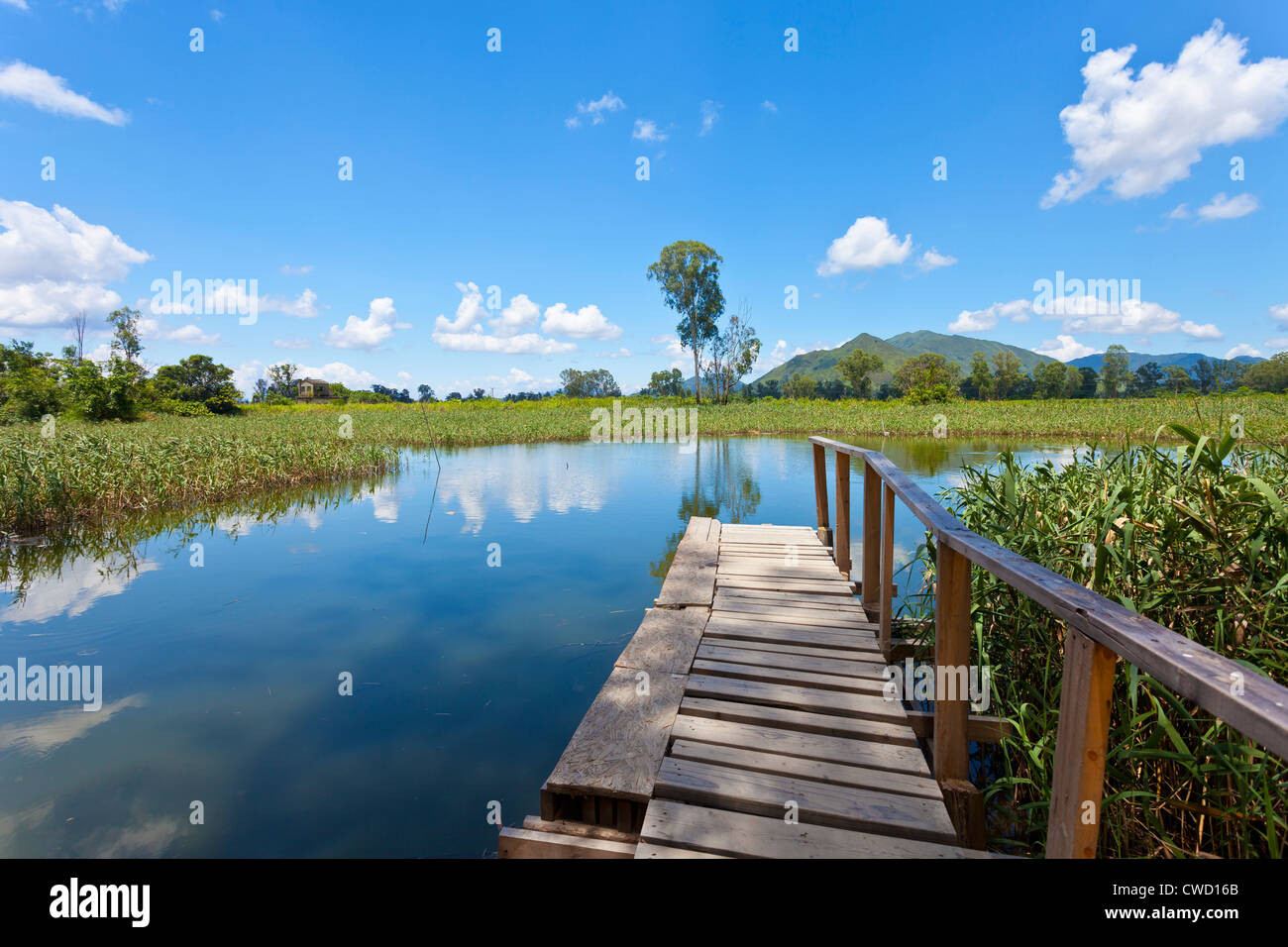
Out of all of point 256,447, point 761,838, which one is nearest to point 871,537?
point 761,838

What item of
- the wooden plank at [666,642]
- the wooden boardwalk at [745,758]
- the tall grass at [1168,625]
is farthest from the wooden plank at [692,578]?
the tall grass at [1168,625]

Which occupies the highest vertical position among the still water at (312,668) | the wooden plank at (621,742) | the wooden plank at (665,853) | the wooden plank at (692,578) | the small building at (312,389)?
the small building at (312,389)

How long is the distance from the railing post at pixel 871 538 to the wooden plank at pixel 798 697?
136 centimetres

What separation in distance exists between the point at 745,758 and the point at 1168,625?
6.63 ft

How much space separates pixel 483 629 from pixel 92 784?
2.53m

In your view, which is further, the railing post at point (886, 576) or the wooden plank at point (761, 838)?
the railing post at point (886, 576)

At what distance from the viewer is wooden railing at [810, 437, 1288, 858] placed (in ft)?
2.56

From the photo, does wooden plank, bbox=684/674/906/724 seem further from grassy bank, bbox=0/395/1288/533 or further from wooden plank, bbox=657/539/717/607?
grassy bank, bbox=0/395/1288/533

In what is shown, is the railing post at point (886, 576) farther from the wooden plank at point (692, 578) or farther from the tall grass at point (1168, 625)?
the wooden plank at point (692, 578)

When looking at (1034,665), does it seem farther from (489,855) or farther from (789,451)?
(789,451)

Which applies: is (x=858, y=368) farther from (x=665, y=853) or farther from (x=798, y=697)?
(x=665, y=853)

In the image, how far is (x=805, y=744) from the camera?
2.39 metres

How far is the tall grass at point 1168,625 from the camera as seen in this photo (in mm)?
1816
